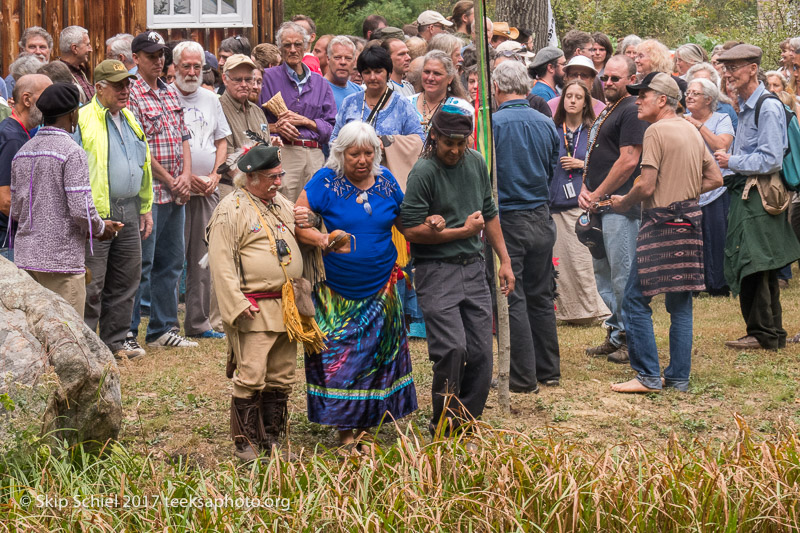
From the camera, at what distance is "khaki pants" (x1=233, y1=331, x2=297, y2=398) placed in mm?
5570

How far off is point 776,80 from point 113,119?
7.35 meters

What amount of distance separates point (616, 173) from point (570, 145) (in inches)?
53.8

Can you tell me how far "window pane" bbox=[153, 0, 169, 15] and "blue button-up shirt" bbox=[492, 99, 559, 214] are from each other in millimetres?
8273

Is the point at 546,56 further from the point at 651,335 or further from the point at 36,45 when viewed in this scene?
the point at 36,45

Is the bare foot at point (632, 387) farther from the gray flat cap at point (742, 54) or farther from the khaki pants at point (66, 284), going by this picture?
the khaki pants at point (66, 284)

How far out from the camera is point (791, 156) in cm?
880

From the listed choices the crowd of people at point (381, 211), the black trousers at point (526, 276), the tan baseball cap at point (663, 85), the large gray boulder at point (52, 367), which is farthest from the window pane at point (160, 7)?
the large gray boulder at point (52, 367)

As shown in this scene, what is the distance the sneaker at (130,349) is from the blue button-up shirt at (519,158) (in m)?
3.24

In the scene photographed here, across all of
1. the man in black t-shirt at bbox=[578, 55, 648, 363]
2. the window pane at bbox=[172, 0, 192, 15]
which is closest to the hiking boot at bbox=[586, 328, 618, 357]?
the man in black t-shirt at bbox=[578, 55, 648, 363]

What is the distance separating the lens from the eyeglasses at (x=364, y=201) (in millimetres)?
5871

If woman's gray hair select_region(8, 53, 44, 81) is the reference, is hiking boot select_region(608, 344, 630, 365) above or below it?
below

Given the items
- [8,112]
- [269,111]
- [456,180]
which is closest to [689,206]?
[456,180]

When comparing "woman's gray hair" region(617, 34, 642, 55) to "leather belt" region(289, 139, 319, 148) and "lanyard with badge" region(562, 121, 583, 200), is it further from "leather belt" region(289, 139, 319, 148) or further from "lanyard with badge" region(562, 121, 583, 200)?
"leather belt" region(289, 139, 319, 148)

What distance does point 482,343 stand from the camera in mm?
6090
